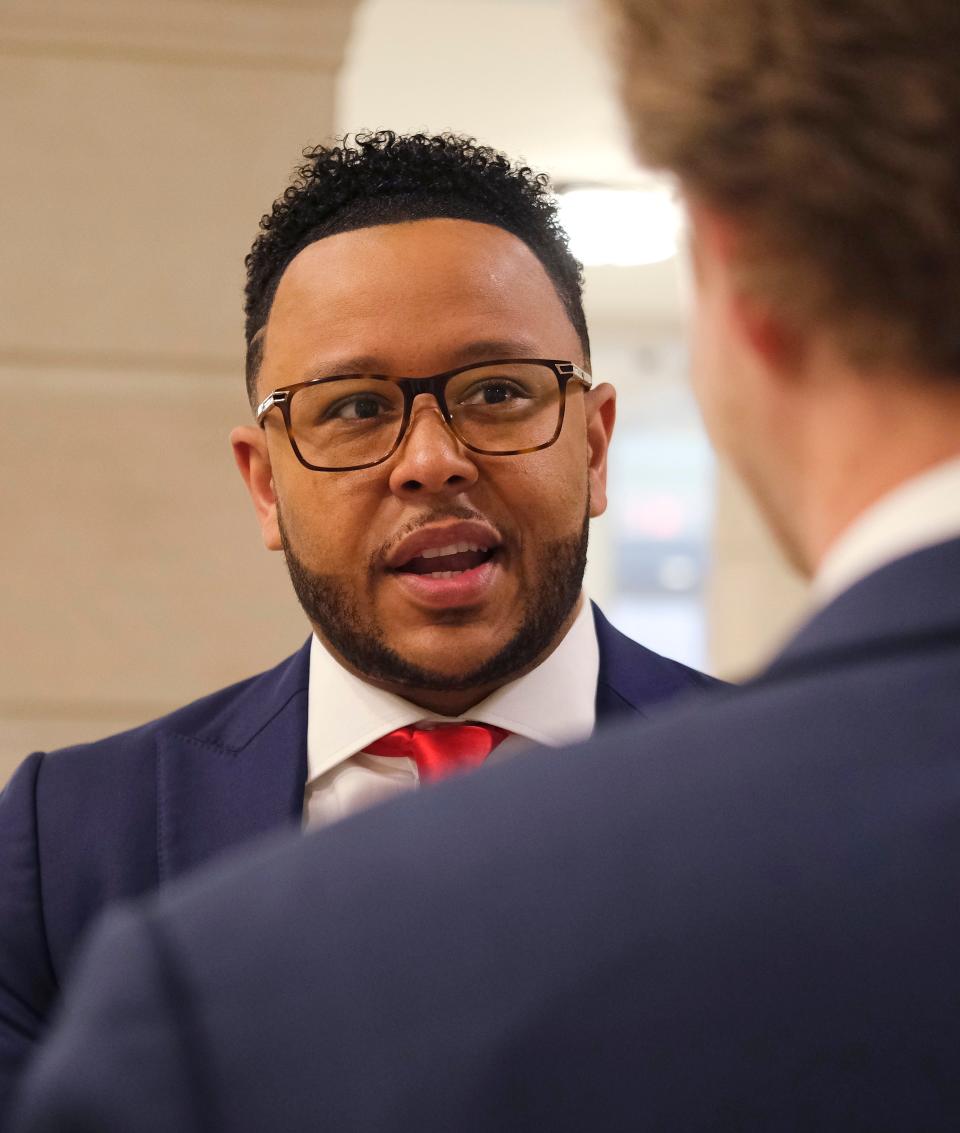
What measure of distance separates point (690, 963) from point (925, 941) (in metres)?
0.08

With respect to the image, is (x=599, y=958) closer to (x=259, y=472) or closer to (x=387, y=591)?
(x=387, y=591)

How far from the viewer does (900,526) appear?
61 cm

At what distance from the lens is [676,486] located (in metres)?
13.2

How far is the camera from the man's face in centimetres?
145

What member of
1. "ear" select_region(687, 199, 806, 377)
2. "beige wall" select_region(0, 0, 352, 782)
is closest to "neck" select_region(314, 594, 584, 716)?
"ear" select_region(687, 199, 806, 377)

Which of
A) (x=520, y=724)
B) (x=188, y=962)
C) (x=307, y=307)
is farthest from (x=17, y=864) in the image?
(x=188, y=962)

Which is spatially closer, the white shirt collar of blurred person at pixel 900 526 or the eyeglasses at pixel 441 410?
the white shirt collar of blurred person at pixel 900 526

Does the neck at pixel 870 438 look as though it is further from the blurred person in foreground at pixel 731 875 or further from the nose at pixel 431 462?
the nose at pixel 431 462

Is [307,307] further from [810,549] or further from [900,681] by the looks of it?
[900,681]

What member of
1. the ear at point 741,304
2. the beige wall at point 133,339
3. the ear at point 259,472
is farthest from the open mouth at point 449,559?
the beige wall at point 133,339

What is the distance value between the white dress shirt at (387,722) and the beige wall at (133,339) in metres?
1.09

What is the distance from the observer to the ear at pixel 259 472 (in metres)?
1.64

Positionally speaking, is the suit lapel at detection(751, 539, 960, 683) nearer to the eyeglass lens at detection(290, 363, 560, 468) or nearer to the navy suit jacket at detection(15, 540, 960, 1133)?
the navy suit jacket at detection(15, 540, 960, 1133)

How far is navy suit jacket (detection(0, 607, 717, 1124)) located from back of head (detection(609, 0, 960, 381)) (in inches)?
37.0
